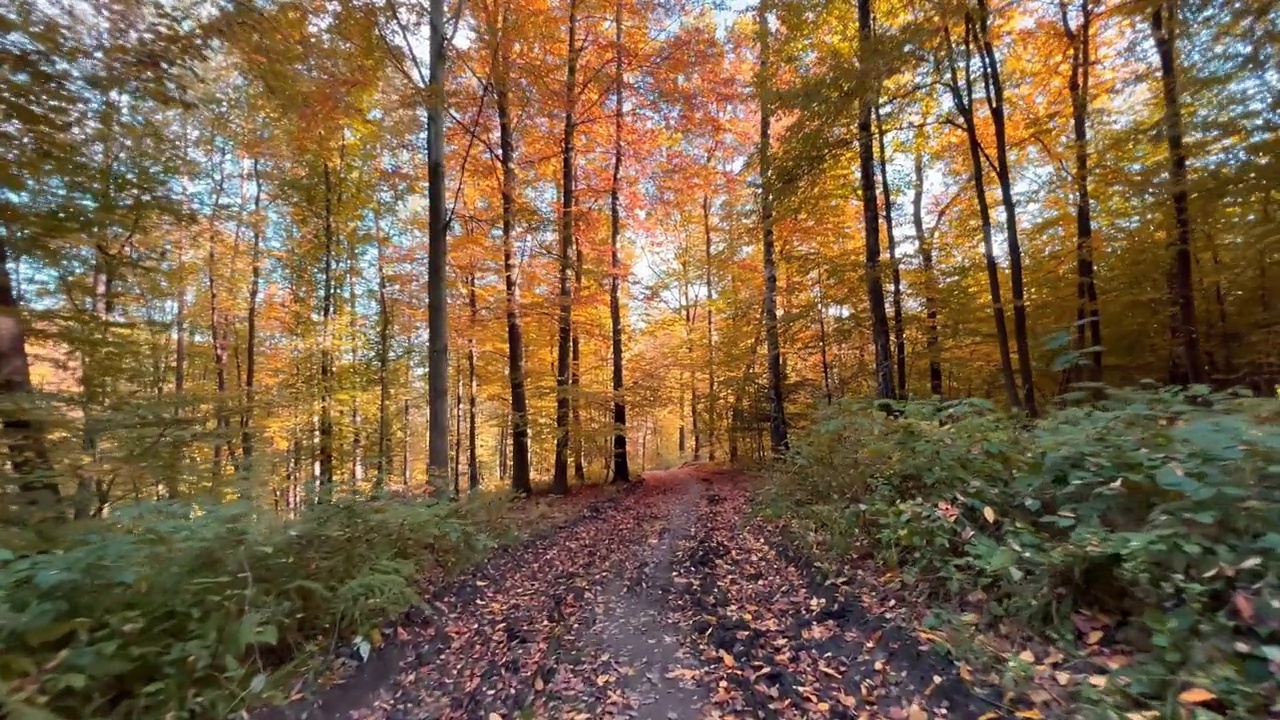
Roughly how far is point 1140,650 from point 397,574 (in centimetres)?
541

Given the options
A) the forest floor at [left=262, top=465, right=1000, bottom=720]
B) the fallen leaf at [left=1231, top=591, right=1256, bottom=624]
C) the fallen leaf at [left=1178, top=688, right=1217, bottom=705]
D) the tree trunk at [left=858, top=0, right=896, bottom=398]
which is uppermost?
the tree trunk at [left=858, top=0, right=896, bottom=398]

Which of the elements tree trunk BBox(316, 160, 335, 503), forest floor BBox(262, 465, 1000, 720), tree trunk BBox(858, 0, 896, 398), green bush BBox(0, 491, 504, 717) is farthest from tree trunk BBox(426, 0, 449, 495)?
tree trunk BBox(858, 0, 896, 398)

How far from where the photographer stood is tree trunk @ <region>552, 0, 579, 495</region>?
12.9 meters

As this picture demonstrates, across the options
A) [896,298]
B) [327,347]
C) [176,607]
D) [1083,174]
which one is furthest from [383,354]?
[1083,174]

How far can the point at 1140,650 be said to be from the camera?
290 centimetres

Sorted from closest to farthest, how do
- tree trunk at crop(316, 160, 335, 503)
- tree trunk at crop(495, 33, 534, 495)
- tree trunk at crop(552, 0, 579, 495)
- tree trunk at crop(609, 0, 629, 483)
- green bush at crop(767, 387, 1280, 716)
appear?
green bush at crop(767, 387, 1280, 716), tree trunk at crop(495, 33, 534, 495), tree trunk at crop(552, 0, 579, 495), tree trunk at crop(316, 160, 335, 503), tree trunk at crop(609, 0, 629, 483)

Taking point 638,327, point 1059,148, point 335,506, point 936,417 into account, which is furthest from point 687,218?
point 335,506

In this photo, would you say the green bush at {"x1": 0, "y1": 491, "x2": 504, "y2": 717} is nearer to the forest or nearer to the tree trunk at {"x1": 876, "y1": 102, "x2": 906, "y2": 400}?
the forest

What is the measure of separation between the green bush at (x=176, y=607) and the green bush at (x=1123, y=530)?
4577 millimetres

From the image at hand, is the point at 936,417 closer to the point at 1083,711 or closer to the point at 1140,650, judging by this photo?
the point at 1140,650

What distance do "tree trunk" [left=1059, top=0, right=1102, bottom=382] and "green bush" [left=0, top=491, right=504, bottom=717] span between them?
12739 millimetres

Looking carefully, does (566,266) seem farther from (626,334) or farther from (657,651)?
(657,651)

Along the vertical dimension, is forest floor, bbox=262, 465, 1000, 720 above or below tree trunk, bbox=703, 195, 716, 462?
below

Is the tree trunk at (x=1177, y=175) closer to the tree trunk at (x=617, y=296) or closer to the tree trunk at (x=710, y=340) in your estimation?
the tree trunk at (x=617, y=296)
